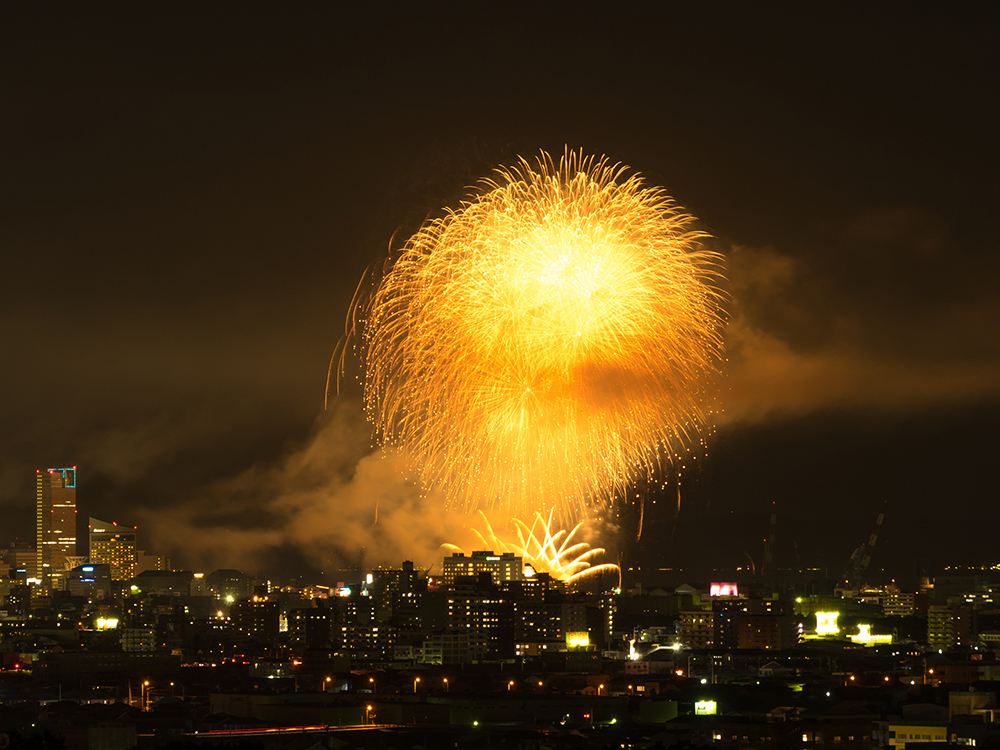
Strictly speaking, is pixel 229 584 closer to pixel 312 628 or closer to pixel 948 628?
pixel 312 628

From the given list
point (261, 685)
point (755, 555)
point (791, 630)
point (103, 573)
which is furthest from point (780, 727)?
point (103, 573)

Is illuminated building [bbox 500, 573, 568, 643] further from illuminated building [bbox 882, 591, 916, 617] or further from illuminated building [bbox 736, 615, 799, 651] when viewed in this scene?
illuminated building [bbox 882, 591, 916, 617]

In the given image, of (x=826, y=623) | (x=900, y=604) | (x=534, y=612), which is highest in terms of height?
(x=900, y=604)

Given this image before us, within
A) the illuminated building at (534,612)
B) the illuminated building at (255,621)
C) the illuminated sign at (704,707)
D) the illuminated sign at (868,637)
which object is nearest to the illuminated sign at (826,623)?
the illuminated sign at (868,637)

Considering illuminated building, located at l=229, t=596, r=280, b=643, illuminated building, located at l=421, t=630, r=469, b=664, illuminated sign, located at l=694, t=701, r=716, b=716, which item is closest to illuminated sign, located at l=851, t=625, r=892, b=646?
illuminated building, located at l=421, t=630, r=469, b=664

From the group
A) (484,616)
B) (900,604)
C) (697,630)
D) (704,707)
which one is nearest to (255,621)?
(484,616)

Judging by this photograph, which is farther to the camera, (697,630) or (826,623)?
(826,623)

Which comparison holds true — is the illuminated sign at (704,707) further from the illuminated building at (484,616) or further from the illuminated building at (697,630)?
the illuminated building at (697,630)
